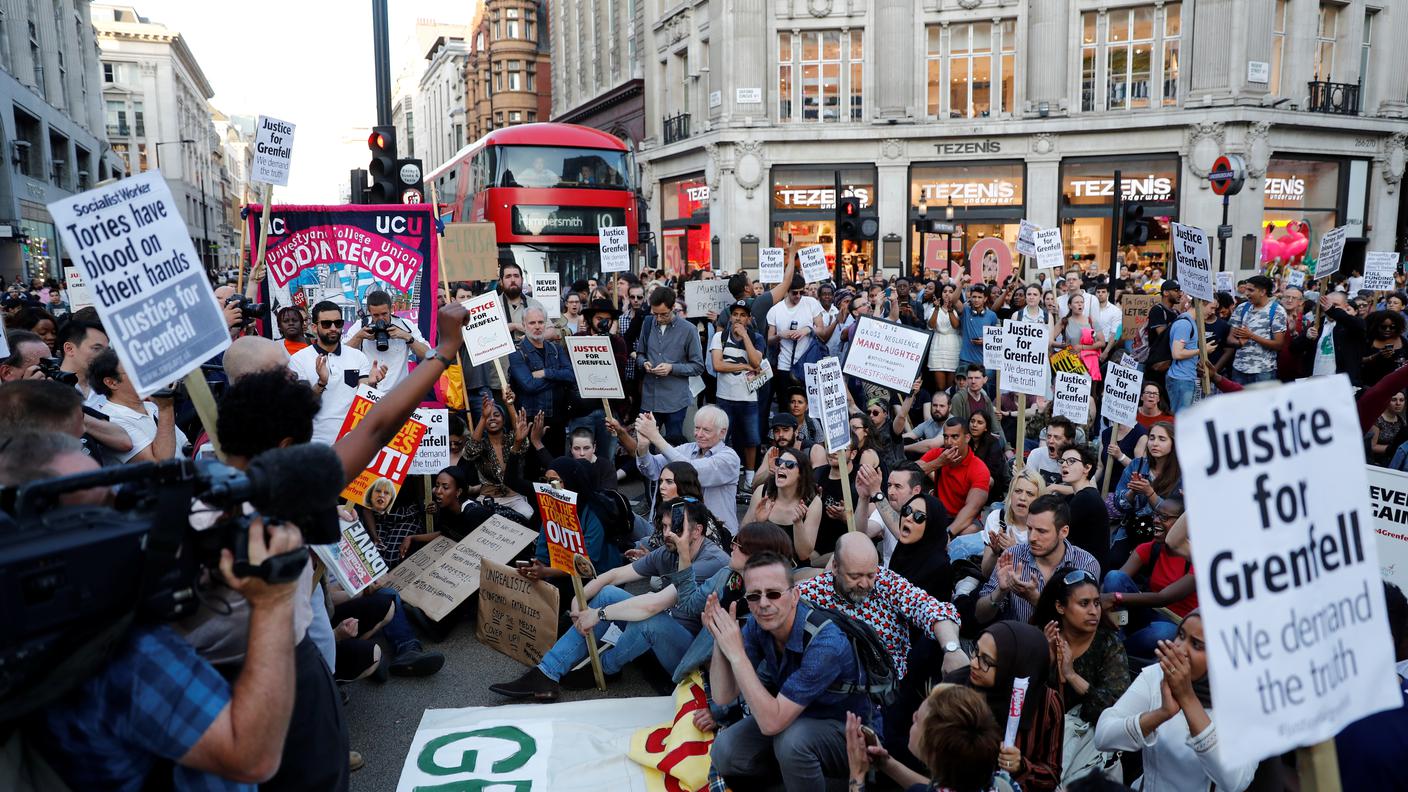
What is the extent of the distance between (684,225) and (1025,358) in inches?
1159

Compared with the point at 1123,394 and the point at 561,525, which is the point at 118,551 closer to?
the point at 561,525

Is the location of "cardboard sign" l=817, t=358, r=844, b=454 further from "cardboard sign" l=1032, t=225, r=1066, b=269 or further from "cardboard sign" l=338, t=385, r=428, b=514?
"cardboard sign" l=1032, t=225, r=1066, b=269

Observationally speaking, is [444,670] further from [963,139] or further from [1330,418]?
[963,139]

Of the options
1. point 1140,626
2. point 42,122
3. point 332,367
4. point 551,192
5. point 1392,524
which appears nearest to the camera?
point 1392,524

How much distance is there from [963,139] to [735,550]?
93.1 feet

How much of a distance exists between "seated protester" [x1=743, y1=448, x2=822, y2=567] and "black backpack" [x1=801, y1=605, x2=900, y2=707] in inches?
75.7

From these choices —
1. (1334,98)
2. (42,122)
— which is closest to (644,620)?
(1334,98)

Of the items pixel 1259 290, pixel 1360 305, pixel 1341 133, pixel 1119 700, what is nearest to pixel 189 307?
pixel 1119 700

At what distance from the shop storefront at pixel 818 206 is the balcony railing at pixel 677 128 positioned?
17.1 ft

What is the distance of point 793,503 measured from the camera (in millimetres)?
6402

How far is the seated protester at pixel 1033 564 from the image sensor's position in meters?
4.96

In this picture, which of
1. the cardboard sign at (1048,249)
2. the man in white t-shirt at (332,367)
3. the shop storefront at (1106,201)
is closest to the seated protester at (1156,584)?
the man in white t-shirt at (332,367)

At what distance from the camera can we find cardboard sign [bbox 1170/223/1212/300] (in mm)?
8836

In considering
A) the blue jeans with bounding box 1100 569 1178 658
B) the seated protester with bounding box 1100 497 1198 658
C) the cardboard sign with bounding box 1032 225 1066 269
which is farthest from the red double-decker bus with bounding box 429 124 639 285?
the blue jeans with bounding box 1100 569 1178 658
